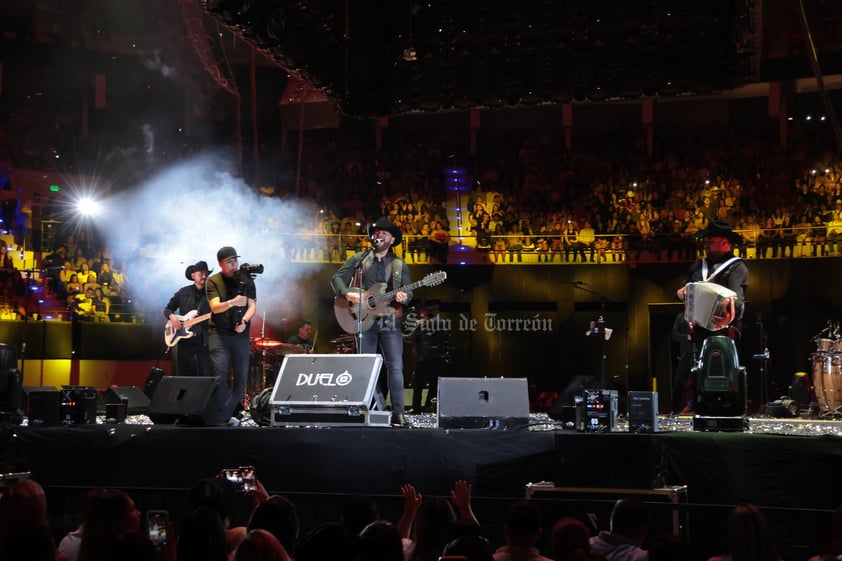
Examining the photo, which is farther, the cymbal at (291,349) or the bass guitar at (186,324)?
the cymbal at (291,349)

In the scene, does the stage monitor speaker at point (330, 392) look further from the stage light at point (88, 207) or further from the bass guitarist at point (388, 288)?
the stage light at point (88, 207)

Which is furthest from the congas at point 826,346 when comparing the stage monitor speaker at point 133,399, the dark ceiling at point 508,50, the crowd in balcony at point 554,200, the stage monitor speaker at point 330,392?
the stage monitor speaker at point 133,399

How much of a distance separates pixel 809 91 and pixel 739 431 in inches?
664

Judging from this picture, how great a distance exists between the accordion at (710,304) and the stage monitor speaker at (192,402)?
4.34 metres

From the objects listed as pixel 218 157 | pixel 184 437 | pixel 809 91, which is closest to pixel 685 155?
pixel 809 91

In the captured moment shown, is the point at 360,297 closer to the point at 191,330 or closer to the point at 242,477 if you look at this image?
the point at 242,477

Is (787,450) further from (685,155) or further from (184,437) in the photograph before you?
(685,155)

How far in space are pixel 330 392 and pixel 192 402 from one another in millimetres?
1296

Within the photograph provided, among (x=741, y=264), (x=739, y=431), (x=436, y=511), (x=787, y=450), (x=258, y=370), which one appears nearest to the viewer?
(x=436, y=511)

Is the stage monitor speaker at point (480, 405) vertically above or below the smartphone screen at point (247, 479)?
above

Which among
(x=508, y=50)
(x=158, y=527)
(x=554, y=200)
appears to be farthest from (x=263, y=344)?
(x=158, y=527)

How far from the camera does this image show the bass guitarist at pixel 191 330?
11055mm

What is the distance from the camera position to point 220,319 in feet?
30.6

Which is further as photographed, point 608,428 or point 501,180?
point 501,180
